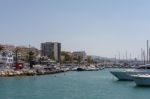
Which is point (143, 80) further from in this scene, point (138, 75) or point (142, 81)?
point (138, 75)

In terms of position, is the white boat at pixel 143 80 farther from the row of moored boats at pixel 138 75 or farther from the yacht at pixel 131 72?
the yacht at pixel 131 72

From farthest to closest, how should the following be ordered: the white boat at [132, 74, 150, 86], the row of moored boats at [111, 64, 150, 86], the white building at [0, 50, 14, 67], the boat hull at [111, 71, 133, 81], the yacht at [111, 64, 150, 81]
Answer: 1. the white building at [0, 50, 14, 67]
2. the boat hull at [111, 71, 133, 81]
3. the yacht at [111, 64, 150, 81]
4. the row of moored boats at [111, 64, 150, 86]
5. the white boat at [132, 74, 150, 86]

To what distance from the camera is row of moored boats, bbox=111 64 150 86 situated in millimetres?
55478

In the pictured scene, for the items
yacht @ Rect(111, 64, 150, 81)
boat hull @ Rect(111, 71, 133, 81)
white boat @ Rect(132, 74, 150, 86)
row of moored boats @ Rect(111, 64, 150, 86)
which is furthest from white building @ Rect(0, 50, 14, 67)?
white boat @ Rect(132, 74, 150, 86)

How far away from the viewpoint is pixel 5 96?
4572cm

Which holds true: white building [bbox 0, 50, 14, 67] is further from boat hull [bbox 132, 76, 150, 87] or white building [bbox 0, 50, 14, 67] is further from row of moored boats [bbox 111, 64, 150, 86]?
boat hull [bbox 132, 76, 150, 87]

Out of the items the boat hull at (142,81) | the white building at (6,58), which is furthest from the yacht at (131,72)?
the white building at (6,58)

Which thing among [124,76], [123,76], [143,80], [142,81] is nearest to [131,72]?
[124,76]

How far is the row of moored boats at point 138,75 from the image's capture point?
55478mm

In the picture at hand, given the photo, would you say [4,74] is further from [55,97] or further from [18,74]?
[55,97]

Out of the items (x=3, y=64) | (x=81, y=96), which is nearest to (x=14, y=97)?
(x=81, y=96)

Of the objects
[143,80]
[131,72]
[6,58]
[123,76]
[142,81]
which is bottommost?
[142,81]

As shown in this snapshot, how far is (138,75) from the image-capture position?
5775 cm

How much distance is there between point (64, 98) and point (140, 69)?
2831 centimetres
